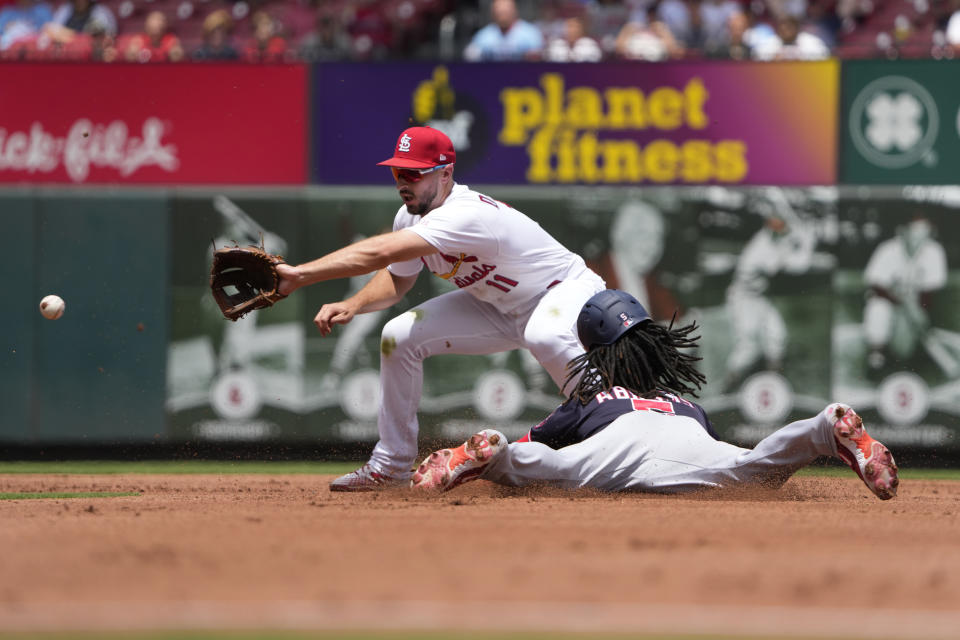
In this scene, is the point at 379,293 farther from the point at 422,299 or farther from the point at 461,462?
the point at 422,299

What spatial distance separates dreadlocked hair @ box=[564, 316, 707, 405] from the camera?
6586 mm

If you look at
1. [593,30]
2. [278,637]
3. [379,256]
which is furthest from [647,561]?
[593,30]

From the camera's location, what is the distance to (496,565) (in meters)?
4.38

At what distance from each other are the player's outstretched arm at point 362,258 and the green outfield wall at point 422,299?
4414mm

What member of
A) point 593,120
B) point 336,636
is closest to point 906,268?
point 593,120

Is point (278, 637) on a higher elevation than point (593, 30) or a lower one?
lower

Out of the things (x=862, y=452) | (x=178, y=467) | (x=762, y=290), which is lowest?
(x=178, y=467)

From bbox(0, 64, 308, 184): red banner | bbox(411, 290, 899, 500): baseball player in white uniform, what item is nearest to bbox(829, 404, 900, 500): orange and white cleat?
bbox(411, 290, 899, 500): baseball player in white uniform

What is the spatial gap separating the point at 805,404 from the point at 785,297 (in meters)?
0.92

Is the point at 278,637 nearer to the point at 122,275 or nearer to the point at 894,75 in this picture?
the point at 122,275

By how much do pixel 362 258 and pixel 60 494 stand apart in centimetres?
269

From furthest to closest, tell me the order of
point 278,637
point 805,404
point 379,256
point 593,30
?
point 593,30 < point 805,404 < point 379,256 < point 278,637

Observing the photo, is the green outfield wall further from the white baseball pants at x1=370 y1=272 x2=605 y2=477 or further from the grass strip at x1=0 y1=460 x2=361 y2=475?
the white baseball pants at x1=370 y1=272 x2=605 y2=477

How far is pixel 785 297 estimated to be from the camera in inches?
430
